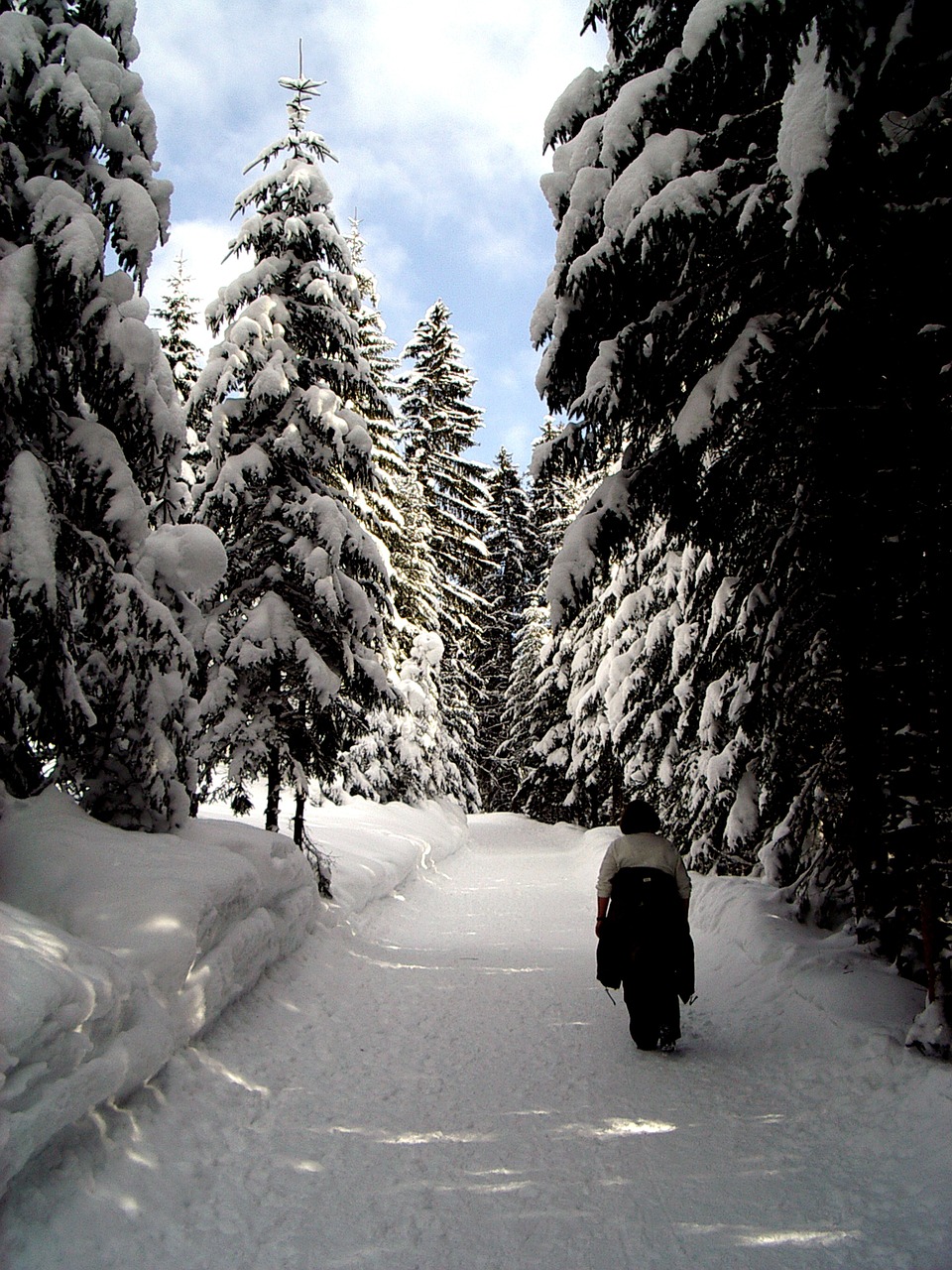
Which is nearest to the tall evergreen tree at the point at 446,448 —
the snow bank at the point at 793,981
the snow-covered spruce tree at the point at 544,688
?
the snow-covered spruce tree at the point at 544,688

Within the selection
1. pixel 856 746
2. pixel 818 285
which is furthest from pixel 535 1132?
pixel 818 285

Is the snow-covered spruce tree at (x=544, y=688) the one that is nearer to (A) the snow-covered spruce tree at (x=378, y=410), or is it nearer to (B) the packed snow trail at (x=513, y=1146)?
(A) the snow-covered spruce tree at (x=378, y=410)

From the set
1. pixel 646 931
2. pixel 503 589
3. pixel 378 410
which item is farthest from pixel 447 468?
pixel 646 931

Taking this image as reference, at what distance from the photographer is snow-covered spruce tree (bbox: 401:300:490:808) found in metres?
29.5

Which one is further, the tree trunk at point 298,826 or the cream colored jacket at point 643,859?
the tree trunk at point 298,826

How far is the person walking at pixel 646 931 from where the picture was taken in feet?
18.2

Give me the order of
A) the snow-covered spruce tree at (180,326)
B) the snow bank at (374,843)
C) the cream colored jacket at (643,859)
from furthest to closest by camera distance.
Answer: the snow-covered spruce tree at (180,326) < the snow bank at (374,843) < the cream colored jacket at (643,859)

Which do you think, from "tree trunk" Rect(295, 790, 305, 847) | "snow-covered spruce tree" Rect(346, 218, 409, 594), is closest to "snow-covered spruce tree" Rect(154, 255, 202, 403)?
"snow-covered spruce tree" Rect(346, 218, 409, 594)

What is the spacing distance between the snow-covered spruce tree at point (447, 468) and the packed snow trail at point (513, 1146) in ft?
74.8

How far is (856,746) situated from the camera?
5.55 metres

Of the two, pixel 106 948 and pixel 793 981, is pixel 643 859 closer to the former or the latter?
pixel 793 981

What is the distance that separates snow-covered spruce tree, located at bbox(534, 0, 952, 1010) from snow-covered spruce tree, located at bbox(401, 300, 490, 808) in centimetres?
2226

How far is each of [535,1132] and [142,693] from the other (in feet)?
14.0

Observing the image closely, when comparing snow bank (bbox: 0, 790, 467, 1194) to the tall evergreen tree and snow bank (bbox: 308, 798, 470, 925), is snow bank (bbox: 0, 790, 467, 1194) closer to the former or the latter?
snow bank (bbox: 308, 798, 470, 925)
